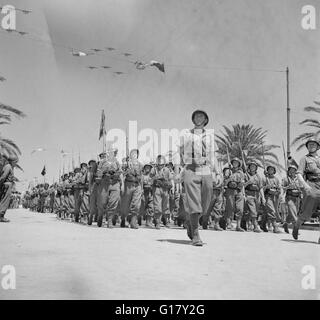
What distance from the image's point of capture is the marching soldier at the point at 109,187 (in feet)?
44.8

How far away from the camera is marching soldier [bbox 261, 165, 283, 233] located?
13461mm

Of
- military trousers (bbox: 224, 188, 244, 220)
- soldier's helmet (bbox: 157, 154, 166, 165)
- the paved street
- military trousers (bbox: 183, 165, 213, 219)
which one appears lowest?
the paved street

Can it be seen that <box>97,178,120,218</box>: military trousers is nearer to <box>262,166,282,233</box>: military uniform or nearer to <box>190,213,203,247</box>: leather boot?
<box>262,166,282,233</box>: military uniform

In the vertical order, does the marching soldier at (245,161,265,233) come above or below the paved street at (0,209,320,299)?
above

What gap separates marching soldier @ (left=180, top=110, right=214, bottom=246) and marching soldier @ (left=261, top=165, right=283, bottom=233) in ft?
18.0

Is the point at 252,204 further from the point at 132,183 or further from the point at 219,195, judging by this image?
the point at 132,183

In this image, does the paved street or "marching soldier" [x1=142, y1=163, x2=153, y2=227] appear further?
"marching soldier" [x1=142, y1=163, x2=153, y2=227]

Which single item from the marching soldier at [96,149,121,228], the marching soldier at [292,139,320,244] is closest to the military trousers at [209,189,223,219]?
the marching soldier at [96,149,121,228]

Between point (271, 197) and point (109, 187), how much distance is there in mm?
4254

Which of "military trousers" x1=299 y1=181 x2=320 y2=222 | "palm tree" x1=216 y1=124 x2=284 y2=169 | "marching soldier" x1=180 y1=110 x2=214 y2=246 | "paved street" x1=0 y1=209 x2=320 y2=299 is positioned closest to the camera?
"paved street" x1=0 y1=209 x2=320 y2=299

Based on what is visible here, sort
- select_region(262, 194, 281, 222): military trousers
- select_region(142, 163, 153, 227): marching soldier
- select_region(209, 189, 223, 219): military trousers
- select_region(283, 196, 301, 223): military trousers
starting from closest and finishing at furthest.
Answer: select_region(283, 196, 301, 223): military trousers, select_region(262, 194, 281, 222): military trousers, select_region(209, 189, 223, 219): military trousers, select_region(142, 163, 153, 227): marching soldier
